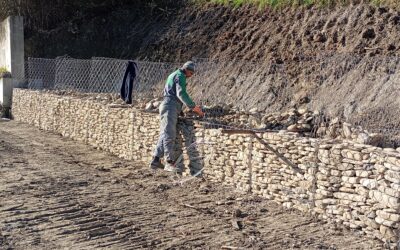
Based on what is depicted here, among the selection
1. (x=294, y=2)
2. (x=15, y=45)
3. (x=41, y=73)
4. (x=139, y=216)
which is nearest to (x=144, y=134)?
(x=139, y=216)

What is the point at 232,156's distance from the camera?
28.3ft

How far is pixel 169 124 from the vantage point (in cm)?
987

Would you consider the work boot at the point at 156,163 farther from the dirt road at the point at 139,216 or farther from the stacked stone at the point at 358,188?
the stacked stone at the point at 358,188

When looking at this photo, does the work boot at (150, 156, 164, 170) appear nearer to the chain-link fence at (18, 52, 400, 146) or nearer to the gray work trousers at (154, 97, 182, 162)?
the gray work trousers at (154, 97, 182, 162)

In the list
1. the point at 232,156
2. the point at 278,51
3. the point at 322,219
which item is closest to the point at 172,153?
the point at 232,156

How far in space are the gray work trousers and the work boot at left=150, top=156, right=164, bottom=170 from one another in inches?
14.3

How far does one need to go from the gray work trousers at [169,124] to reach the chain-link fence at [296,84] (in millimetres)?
2782

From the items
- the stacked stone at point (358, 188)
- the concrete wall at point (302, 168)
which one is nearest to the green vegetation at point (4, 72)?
the concrete wall at point (302, 168)

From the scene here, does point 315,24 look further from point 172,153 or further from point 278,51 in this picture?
point 172,153

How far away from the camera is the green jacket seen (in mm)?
9680

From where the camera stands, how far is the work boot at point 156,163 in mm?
10290

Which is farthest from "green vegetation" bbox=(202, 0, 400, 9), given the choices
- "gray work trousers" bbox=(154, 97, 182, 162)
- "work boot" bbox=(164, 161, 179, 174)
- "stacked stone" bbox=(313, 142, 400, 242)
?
"stacked stone" bbox=(313, 142, 400, 242)

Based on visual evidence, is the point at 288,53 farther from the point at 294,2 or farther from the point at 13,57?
the point at 13,57

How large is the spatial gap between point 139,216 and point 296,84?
21.0 ft
